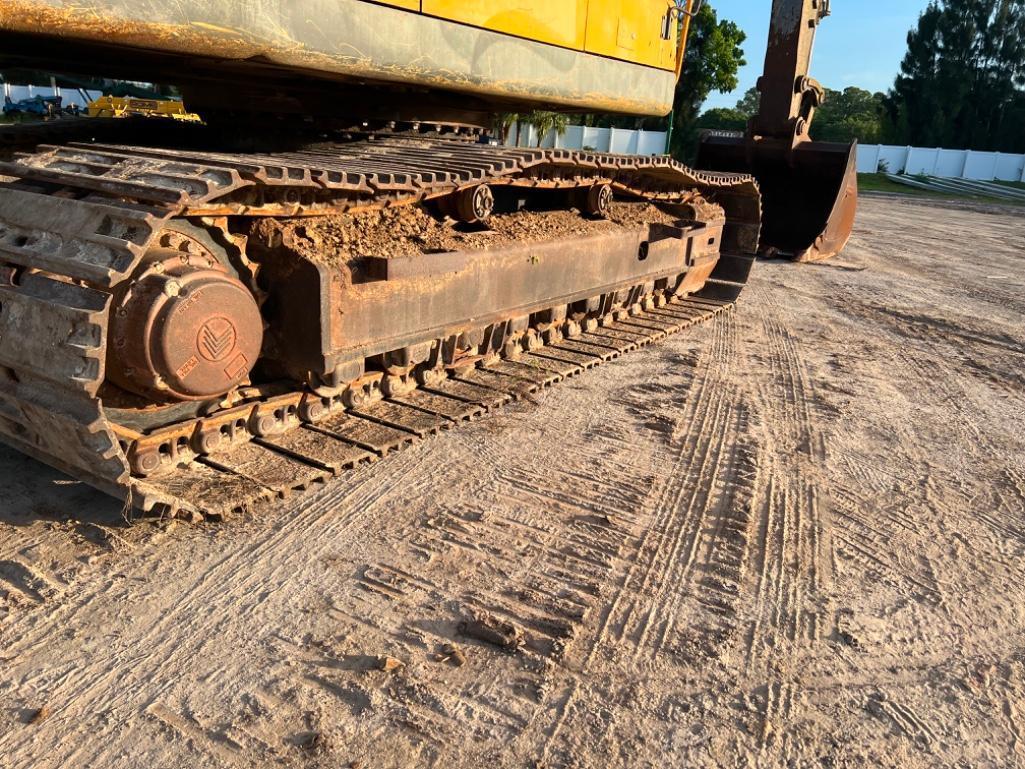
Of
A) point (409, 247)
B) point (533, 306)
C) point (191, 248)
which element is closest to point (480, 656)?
point (191, 248)

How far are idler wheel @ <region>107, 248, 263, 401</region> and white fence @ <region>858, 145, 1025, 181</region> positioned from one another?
43.6 metres

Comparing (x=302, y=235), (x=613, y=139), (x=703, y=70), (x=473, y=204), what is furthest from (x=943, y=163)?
(x=302, y=235)

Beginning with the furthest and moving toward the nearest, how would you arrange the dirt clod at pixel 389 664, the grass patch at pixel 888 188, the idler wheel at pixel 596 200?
the grass patch at pixel 888 188
the idler wheel at pixel 596 200
the dirt clod at pixel 389 664

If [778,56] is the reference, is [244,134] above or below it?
below

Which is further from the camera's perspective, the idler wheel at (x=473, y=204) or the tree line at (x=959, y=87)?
the tree line at (x=959, y=87)

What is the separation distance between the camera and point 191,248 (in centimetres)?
354

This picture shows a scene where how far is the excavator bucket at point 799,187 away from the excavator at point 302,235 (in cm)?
485

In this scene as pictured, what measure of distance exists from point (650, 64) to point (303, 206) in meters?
3.36

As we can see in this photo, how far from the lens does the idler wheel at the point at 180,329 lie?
3225 millimetres

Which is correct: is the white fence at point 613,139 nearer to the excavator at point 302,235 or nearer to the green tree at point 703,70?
the green tree at point 703,70

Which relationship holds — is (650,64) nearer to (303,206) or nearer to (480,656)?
(303,206)

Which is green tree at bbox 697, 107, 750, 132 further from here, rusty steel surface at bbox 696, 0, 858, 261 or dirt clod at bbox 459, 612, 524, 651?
dirt clod at bbox 459, 612, 524, 651

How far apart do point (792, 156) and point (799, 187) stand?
0.67 m

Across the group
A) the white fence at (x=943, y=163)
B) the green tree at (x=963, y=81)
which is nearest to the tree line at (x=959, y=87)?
the green tree at (x=963, y=81)
